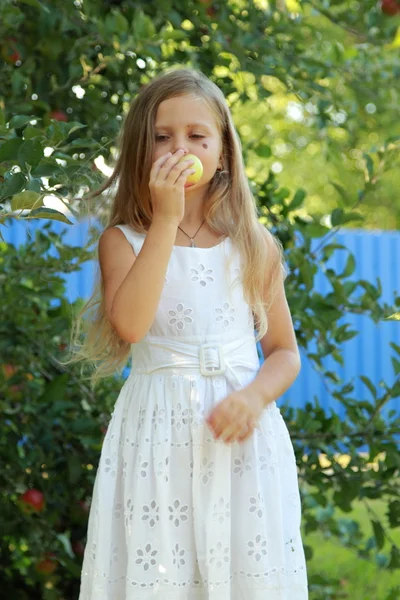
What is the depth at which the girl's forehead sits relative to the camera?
1.72m

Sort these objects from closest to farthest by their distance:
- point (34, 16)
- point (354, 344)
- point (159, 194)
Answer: point (159, 194) → point (34, 16) → point (354, 344)

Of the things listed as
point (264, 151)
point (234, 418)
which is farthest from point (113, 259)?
point (264, 151)

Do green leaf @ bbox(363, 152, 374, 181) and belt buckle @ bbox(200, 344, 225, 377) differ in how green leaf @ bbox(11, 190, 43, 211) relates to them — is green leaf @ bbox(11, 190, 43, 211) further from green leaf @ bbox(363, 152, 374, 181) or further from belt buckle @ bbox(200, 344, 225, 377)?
green leaf @ bbox(363, 152, 374, 181)

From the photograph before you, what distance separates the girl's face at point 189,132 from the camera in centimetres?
169

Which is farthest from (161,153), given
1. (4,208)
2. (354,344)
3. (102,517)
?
(354,344)

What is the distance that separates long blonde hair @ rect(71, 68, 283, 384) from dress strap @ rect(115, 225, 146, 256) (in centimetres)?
2

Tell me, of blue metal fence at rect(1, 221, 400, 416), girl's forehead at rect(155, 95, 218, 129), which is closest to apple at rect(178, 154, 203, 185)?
girl's forehead at rect(155, 95, 218, 129)

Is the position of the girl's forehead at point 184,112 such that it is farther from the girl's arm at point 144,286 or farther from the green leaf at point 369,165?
the green leaf at point 369,165

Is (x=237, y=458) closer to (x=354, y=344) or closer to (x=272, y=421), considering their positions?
(x=272, y=421)

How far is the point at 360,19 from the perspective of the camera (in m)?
2.76

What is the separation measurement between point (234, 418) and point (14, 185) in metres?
0.55

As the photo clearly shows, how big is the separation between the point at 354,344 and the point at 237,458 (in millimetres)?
6971

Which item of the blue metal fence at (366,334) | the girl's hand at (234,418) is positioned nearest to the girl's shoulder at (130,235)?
the girl's hand at (234,418)

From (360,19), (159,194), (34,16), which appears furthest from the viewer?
(360,19)
